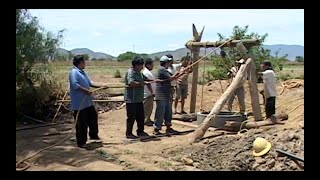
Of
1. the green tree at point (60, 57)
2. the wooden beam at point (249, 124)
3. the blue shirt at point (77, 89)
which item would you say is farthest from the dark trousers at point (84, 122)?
the green tree at point (60, 57)

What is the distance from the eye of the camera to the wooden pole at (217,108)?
783 cm

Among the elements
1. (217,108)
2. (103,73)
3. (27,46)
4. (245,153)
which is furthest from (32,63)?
(103,73)

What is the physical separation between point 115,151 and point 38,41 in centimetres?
489

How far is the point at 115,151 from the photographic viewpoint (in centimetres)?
725

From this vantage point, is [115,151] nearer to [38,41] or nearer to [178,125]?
[178,125]

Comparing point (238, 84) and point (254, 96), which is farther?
point (254, 96)

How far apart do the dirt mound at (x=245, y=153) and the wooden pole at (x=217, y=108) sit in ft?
1.40

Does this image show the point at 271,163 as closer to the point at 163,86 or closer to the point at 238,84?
the point at 238,84

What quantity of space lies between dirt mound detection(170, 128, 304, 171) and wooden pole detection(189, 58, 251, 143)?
0.43 meters

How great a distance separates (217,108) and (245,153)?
1734mm

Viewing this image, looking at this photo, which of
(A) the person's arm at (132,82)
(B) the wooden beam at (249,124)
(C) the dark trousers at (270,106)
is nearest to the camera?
(A) the person's arm at (132,82)

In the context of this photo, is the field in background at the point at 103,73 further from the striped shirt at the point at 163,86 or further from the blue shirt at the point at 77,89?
the blue shirt at the point at 77,89

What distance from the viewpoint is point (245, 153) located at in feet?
21.4
